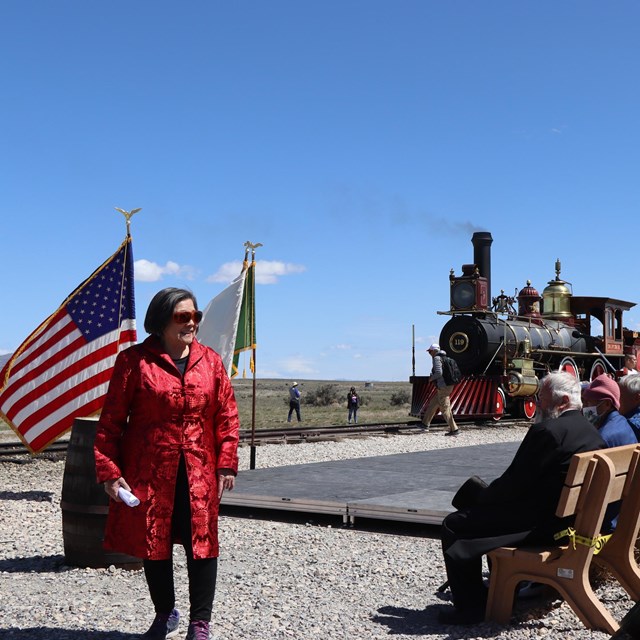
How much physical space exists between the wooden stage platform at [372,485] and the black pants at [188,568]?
301cm

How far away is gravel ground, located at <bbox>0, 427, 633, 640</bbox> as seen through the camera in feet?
14.5

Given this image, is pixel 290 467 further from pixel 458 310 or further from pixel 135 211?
pixel 458 310

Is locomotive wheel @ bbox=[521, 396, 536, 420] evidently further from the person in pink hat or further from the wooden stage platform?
the person in pink hat

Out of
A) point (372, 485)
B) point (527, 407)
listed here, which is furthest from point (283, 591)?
point (527, 407)

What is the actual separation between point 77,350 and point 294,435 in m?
8.94

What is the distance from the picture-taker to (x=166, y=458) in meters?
4.01

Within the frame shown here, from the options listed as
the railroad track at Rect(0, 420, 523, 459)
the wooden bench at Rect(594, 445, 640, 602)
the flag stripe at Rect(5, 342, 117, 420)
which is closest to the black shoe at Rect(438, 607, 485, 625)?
the wooden bench at Rect(594, 445, 640, 602)

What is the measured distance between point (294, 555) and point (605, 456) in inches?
107

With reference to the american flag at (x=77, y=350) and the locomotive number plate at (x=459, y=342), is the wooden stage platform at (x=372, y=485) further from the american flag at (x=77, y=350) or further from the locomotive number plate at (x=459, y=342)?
the locomotive number plate at (x=459, y=342)

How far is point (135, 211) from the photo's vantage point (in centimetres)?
784

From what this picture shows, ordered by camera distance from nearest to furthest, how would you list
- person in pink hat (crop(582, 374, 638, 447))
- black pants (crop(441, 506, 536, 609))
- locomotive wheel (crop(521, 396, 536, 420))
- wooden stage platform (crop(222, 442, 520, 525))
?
black pants (crop(441, 506, 536, 609)), person in pink hat (crop(582, 374, 638, 447)), wooden stage platform (crop(222, 442, 520, 525)), locomotive wheel (crop(521, 396, 536, 420))

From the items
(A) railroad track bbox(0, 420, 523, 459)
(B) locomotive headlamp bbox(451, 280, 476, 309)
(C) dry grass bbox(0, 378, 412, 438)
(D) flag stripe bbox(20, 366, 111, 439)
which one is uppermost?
(B) locomotive headlamp bbox(451, 280, 476, 309)

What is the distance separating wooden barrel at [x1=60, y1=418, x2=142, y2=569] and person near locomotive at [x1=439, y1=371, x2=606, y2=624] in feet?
7.43

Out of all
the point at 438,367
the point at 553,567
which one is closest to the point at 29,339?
the point at 553,567
